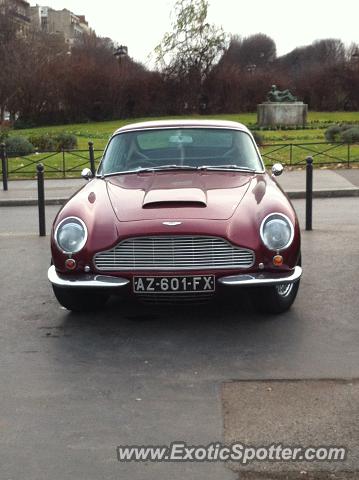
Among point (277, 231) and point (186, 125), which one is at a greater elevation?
point (186, 125)

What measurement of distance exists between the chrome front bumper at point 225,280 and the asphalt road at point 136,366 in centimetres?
39

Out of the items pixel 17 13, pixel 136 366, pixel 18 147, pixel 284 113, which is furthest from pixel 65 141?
pixel 17 13

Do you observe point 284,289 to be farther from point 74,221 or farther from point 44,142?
point 44,142

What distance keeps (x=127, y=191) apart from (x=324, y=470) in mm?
3136

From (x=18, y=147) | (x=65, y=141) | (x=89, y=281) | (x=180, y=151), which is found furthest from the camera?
(x=65, y=141)

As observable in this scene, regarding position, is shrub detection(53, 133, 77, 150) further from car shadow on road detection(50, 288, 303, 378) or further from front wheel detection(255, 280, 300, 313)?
front wheel detection(255, 280, 300, 313)

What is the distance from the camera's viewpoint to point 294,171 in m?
18.4

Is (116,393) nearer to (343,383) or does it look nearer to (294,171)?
(343,383)

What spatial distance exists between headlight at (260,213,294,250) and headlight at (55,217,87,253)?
1.34 m

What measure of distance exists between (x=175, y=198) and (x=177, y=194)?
13 centimetres

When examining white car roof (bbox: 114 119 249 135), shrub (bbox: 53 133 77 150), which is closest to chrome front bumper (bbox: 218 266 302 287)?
white car roof (bbox: 114 119 249 135)

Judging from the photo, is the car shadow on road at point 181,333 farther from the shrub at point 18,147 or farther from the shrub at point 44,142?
the shrub at point 44,142

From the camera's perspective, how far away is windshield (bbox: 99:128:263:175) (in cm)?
659

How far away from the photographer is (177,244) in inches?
201
